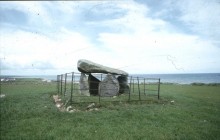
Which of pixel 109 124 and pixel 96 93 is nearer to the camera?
pixel 109 124

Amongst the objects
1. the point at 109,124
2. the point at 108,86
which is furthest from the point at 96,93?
the point at 109,124

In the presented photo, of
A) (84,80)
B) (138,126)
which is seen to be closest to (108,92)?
(84,80)

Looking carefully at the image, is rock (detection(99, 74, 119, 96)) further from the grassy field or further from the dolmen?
the grassy field

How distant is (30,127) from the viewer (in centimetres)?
977

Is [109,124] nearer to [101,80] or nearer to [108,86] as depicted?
[101,80]

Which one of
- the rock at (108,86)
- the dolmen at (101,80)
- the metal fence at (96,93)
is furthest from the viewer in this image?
the rock at (108,86)

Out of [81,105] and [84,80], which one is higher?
[84,80]

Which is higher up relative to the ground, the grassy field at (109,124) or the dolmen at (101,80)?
the dolmen at (101,80)

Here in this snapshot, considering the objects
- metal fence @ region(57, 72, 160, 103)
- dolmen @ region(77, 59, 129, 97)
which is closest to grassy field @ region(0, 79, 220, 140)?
metal fence @ region(57, 72, 160, 103)

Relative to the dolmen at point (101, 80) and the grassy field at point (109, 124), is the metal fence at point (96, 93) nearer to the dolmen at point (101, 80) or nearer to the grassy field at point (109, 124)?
the dolmen at point (101, 80)

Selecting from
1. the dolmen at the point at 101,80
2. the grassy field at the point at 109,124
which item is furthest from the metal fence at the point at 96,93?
the grassy field at the point at 109,124

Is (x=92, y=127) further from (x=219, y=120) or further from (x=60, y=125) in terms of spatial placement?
(x=219, y=120)

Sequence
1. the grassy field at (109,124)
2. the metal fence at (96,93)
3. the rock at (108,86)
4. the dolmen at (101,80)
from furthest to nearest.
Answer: the rock at (108,86) → the dolmen at (101,80) → the metal fence at (96,93) → the grassy field at (109,124)

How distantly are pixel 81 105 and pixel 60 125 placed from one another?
4.28 metres
